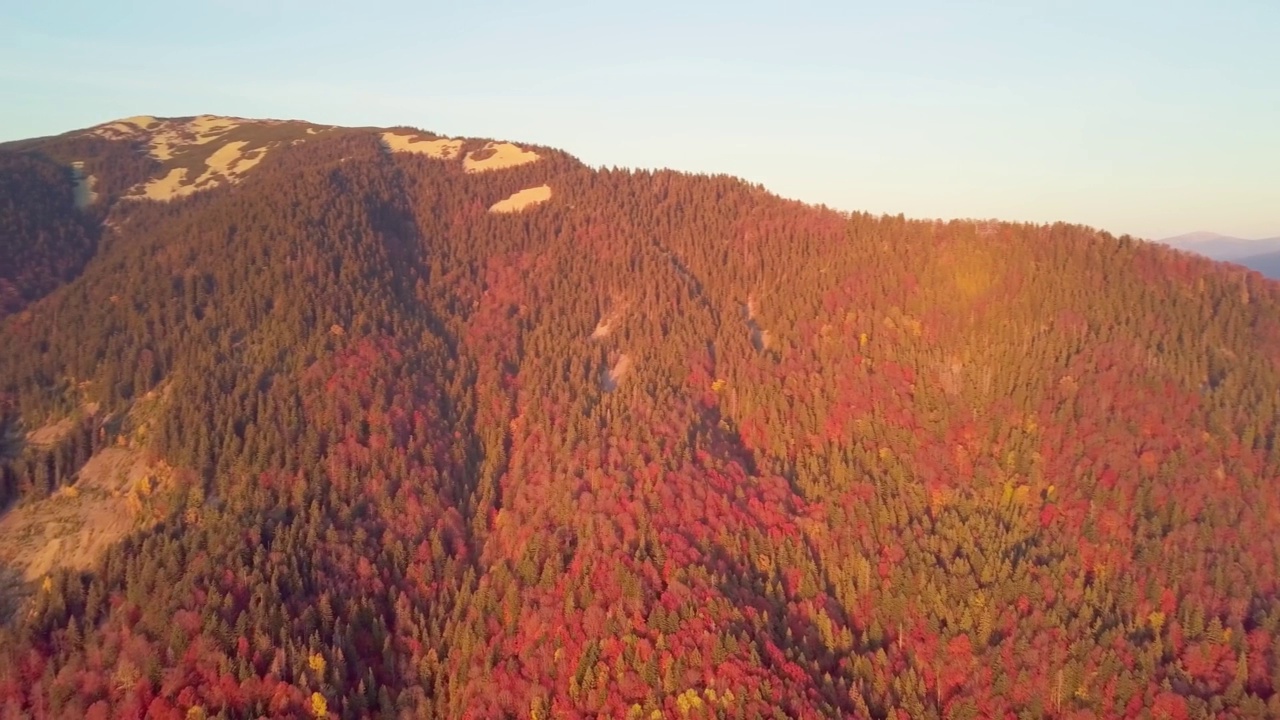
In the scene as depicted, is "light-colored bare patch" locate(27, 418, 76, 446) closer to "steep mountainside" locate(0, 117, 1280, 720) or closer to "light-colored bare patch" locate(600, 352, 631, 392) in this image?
"steep mountainside" locate(0, 117, 1280, 720)

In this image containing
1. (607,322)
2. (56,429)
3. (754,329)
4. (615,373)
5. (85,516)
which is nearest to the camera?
(85,516)

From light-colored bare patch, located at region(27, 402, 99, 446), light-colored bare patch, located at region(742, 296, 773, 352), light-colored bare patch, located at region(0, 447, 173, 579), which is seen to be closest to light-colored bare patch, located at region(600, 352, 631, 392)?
light-colored bare patch, located at region(742, 296, 773, 352)

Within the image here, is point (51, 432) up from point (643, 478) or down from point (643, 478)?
up

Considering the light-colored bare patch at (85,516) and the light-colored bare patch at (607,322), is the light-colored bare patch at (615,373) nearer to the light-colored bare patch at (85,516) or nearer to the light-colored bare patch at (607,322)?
the light-colored bare patch at (607,322)

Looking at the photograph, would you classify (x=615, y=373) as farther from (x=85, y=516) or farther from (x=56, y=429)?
(x=56, y=429)

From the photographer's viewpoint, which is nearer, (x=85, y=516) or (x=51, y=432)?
(x=85, y=516)

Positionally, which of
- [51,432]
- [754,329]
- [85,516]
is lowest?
[85,516]

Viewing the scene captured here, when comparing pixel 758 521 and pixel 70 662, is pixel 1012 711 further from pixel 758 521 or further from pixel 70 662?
pixel 70 662

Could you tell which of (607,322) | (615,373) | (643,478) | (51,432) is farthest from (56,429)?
(607,322)
